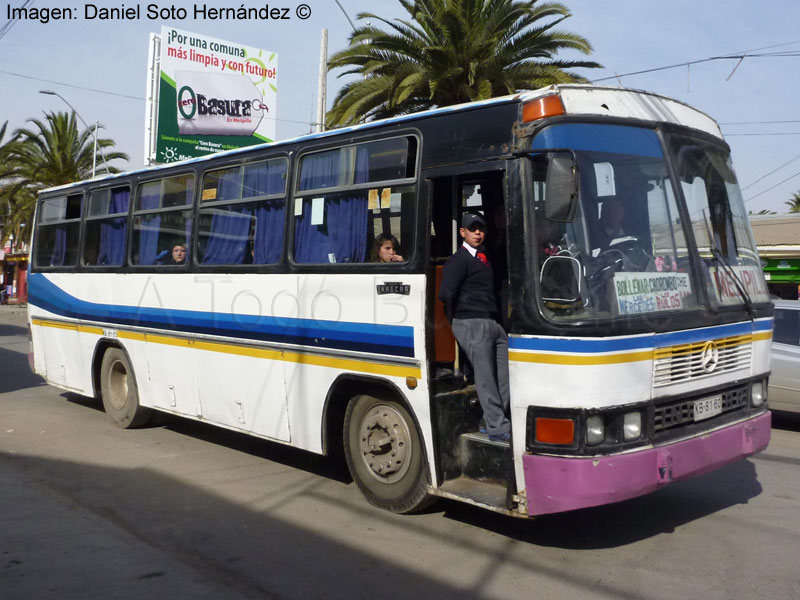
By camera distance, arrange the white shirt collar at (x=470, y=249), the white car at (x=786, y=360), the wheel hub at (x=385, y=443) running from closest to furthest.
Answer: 1. the white shirt collar at (x=470, y=249)
2. the wheel hub at (x=385, y=443)
3. the white car at (x=786, y=360)

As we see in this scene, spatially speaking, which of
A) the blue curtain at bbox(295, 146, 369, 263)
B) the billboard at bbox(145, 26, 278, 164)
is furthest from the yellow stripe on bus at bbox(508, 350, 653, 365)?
the billboard at bbox(145, 26, 278, 164)

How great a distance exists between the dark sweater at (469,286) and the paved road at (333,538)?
5.34 ft

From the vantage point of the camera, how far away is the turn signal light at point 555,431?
4.88 metres

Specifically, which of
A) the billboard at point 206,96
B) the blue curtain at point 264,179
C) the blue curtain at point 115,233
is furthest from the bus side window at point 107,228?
the billboard at point 206,96

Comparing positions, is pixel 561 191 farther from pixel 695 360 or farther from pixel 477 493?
pixel 477 493

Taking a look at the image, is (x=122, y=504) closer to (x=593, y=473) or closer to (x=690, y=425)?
(x=593, y=473)

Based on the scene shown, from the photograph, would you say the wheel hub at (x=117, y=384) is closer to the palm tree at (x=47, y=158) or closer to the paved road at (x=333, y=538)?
the paved road at (x=333, y=538)

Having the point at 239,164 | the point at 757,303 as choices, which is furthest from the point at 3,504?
the point at 757,303

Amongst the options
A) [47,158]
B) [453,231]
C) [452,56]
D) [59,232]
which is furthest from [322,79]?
[47,158]

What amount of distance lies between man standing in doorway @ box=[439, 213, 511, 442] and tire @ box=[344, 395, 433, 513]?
2.09ft

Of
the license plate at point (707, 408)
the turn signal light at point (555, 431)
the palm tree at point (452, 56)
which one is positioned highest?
the palm tree at point (452, 56)

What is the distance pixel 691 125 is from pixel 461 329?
7.33ft

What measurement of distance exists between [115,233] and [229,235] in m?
2.69

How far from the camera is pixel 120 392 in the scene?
32.9ft
